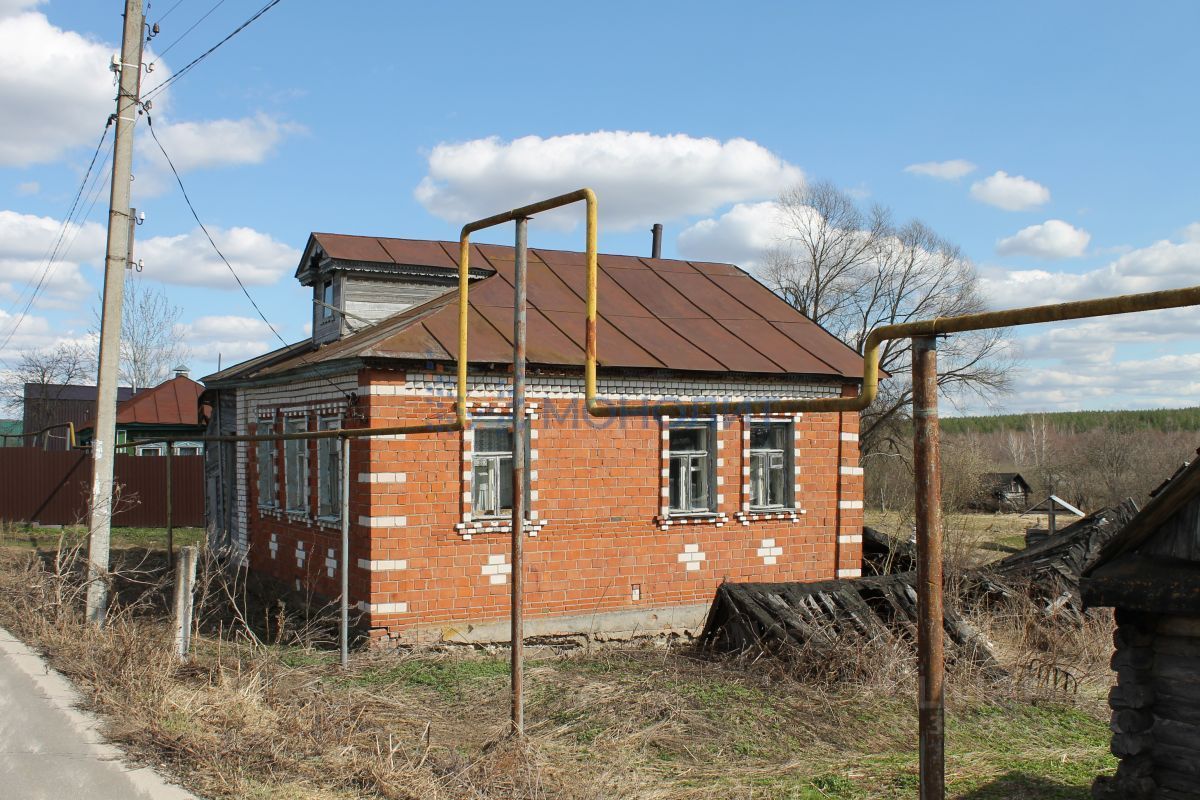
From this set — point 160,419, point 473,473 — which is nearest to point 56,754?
point 473,473

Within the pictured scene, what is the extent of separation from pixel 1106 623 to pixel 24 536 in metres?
21.6

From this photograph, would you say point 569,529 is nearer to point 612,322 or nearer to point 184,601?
point 612,322

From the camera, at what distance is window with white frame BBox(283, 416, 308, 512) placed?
1473 cm

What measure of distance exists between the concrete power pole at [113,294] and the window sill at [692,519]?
6.82 metres

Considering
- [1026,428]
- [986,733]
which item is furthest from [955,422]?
[986,733]

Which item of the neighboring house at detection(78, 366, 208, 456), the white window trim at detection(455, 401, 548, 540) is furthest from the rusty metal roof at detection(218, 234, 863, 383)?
the neighboring house at detection(78, 366, 208, 456)

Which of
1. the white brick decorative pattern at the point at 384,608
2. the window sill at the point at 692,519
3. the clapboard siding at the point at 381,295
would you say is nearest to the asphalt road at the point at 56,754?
the white brick decorative pattern at the point at 384,608

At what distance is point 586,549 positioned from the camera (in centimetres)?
1305

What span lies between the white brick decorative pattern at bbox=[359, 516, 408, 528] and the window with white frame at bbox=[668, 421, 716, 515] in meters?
3.86

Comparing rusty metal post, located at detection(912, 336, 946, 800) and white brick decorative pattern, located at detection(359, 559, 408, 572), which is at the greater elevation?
rusty metal post, located at detection(912, 336, 946, 800)

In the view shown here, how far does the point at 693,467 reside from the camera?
14047mm

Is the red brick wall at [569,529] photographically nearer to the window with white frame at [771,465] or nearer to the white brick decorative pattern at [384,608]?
the white brick decorative pattern at [384,608]

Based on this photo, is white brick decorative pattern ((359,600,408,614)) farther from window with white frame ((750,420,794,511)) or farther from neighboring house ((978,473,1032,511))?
neighboring house ((978,473,1032,511))

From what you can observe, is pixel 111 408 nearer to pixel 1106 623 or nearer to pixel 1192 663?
pixel 1192 663
